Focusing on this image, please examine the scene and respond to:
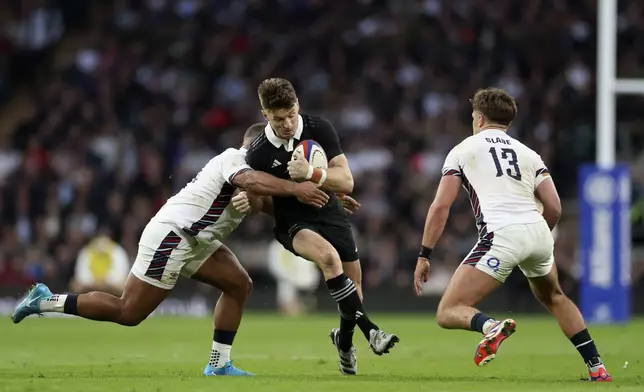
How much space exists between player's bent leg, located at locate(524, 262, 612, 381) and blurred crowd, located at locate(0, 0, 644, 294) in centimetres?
1288

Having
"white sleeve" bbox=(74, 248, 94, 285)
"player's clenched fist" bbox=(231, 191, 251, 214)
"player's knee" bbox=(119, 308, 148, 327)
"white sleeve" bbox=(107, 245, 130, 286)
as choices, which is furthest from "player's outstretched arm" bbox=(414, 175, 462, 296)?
"white sleeve" bbox=(74, 248, 94, 285)

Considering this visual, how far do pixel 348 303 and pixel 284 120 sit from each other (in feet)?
4.83

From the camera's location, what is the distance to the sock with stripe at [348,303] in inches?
381

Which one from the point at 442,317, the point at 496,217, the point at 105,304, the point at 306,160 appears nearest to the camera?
the point at 442,317

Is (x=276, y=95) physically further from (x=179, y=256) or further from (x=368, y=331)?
(x=368, y=331)

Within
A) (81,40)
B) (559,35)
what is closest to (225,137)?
(81,40)

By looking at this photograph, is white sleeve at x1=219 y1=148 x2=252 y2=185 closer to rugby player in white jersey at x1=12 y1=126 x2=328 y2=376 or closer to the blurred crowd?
rugby player in white jersey at x1=12 y1=126 x2=328 y2=376

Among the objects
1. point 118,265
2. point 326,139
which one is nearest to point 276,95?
point 326,139

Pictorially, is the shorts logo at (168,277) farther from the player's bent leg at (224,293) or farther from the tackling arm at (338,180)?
the tackling arm at (338,180)

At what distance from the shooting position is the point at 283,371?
10844 millimetres

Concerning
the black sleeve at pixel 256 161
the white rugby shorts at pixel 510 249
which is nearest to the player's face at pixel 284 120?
the black sleeve at pixel 256 161

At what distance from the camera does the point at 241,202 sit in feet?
31.4

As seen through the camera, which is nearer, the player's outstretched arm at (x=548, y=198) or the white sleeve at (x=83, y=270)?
the player's outstretched arm at (x=548, y=198)

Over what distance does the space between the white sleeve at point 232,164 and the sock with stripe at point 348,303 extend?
1073mm
